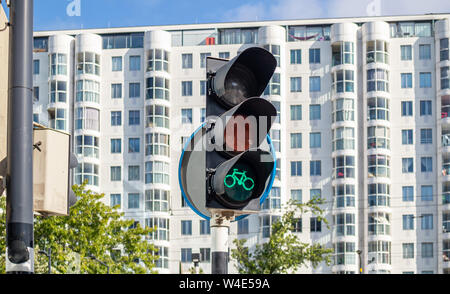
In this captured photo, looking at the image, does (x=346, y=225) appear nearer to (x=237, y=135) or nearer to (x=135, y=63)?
(x=135, y=63)

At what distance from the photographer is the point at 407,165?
262ft

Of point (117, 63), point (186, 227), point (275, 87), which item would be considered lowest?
point (186, 227)

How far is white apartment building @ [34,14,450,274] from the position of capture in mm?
78688

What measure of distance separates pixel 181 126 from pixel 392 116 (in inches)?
707

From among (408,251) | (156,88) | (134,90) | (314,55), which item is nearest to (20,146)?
(408,251)

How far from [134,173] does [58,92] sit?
953cm

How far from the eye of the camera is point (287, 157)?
81.8 metres

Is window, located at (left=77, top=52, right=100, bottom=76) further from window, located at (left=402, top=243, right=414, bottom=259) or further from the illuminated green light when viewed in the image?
the illuminated green light

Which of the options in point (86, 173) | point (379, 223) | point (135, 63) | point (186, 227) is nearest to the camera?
point (379, 223)

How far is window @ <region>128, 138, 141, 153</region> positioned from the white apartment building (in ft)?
0.36

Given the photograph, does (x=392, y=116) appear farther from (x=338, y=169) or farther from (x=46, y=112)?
(x=46, y=112)

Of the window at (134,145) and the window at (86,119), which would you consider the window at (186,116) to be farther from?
the window at (86,119)

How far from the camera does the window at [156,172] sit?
8144 cm

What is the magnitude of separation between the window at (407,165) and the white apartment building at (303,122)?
149 mm
